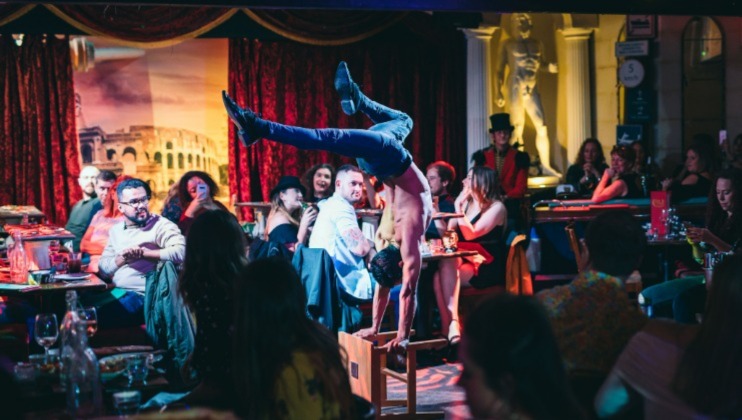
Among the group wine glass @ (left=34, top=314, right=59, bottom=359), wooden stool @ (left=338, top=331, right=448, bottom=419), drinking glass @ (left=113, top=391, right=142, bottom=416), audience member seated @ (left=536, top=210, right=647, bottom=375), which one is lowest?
wooden stool @ (left=338, top=331, right=448, bottom=419)

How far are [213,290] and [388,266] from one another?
2.20 meters

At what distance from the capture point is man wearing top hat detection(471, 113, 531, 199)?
9.43 meters

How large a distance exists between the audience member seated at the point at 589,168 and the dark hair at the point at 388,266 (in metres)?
4.62

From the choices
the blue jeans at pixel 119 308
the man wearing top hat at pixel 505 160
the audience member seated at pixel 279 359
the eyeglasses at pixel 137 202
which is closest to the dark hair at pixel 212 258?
the audience member seated at pixel 279 359

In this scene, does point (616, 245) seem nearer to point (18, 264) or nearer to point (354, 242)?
point (354, 242)

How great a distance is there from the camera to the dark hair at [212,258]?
338 cm

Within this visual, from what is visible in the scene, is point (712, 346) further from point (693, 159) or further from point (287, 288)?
point (693, 159)

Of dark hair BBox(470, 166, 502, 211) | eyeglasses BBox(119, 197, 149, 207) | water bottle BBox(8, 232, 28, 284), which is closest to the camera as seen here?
water bottle BBox(8, 232, 28, 284)

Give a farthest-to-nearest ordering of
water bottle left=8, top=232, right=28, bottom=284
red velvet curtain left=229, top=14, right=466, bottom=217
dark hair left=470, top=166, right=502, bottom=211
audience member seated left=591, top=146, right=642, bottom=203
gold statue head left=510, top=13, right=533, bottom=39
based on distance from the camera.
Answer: gold statue head left=510, top=13, right=533, bottom=39
red velvet curtain left=229, top=14, right=466, bottom=217
audience member seated left=591, top=146, right=642, bottom=203
dark hair left=470, top=166, right=502, bottom=211
water bottle left=8, top=232, right=28, bottom=284

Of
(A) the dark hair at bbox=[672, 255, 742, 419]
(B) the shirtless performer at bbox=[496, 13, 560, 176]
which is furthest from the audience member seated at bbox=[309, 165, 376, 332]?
(B) the shirtless performer at bbox=[496, 13, 560, 176]

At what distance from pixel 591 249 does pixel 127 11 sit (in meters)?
7.10

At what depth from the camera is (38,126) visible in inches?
368

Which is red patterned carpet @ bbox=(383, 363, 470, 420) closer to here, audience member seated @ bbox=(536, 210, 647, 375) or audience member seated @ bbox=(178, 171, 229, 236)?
audience member seated @ bbox=(178, 171, 229, 236)

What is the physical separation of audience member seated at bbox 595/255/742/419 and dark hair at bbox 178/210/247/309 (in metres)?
1.35
